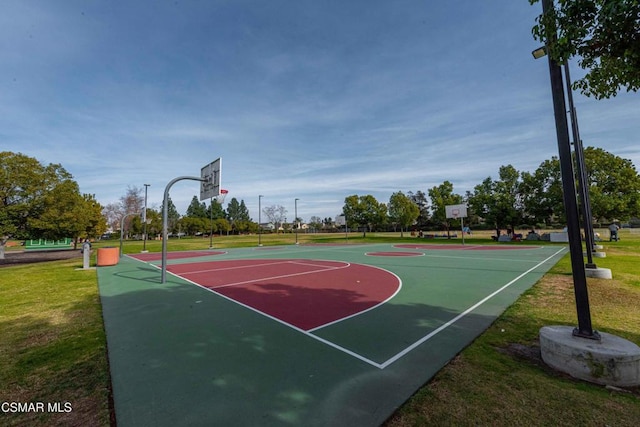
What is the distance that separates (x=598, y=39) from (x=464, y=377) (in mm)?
4161

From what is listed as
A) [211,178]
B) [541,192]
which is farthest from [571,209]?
[541,192]

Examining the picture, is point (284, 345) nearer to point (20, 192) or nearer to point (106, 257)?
point (106, 257)

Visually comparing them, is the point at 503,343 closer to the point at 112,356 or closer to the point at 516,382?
the point at 516,382

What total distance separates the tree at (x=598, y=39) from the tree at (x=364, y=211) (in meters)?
42.5

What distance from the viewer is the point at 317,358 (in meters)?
3.84

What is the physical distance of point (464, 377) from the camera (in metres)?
3.27

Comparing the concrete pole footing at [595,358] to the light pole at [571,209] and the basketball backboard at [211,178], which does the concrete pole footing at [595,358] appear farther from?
the basketball backboard at [211,178]

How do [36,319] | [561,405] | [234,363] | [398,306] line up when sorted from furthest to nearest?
1. [398,306]
2. [36,319]
3. [234,363]
4. [561,405]

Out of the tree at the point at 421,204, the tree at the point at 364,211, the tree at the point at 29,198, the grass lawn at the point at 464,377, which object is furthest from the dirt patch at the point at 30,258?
the tree at the point at 421,204

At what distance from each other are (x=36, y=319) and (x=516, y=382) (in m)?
8.48

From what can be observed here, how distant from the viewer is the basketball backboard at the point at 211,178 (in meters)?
10.2

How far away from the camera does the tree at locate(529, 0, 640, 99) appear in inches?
112

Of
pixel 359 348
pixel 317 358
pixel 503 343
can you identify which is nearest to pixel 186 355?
pixel 317 358

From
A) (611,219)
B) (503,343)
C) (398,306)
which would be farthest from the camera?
(611,219)
